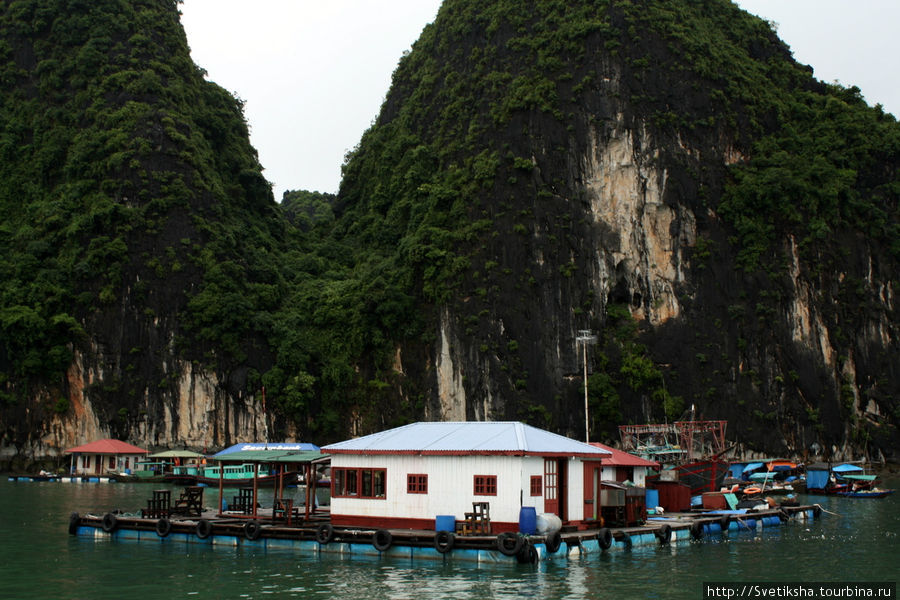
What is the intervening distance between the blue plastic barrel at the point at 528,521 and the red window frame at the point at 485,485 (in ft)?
3.89

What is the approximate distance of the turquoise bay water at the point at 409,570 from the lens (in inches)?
832

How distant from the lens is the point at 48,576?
23.1m

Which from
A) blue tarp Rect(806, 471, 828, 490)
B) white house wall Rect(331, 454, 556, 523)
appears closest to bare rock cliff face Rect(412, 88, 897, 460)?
blue tarp Rect(806, 471, 828, 490)

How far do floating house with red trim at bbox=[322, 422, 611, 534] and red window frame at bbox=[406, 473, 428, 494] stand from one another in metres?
0.03

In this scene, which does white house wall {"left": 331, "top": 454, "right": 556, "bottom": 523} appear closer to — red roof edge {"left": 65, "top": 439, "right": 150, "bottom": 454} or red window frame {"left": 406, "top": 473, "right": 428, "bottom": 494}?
red window frame {"left": 406, "top": 473, "right": 428, "bottom": 494}

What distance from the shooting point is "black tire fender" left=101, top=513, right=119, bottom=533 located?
1207 inches

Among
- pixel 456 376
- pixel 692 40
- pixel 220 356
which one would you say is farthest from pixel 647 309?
pixel 220 356

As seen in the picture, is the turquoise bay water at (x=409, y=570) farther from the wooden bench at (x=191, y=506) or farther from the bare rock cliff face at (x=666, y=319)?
the bare rock cliff face at (x=666, y=319)

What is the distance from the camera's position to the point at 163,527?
29.8 metres

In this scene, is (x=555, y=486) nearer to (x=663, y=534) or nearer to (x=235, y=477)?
(x=663, y=534)

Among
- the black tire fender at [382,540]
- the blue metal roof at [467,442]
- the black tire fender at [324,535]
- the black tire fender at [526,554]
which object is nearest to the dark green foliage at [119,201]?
the blue metal roof at [467,442]

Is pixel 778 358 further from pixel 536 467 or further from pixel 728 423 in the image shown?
pixel 536 467

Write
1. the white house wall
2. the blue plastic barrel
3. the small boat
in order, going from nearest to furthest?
the blue plastic barrel → the white house wall → the small boat

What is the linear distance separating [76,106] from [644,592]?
82346mm
